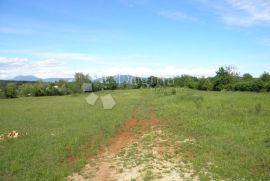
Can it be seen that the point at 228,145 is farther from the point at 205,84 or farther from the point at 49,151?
the point at 205,84

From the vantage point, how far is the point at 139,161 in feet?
41.1

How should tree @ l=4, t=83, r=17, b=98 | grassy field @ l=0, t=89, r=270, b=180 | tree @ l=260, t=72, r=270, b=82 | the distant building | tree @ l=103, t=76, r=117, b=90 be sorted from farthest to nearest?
1. tree @ l=103, t=76, r=117, b=90
2. the distant building
3. tree @ l=4, t=83, r=17, b=98
4. tree @ l=260, t=72, r=270, b=82
5. grassy field @ l=0, t=89, r=270, b=180

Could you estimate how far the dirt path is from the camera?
35.3 ft

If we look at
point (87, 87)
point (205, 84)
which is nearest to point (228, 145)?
point (205, 84)

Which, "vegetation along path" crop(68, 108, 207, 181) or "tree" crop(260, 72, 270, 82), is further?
"tree" crop(260, 72, 270, 82)

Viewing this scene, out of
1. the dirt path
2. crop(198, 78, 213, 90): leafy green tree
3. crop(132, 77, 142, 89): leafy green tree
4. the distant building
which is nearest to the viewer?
the dirt path

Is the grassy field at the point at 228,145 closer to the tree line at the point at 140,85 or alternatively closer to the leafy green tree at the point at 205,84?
the tree line at the point at 140,85

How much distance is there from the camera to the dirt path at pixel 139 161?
35.3ft

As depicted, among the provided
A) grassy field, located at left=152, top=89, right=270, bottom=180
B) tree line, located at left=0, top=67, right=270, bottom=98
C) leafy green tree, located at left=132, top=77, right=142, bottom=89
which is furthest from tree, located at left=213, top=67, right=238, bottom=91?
grassy field, located at left=152, top=89, right=270, bottom=180

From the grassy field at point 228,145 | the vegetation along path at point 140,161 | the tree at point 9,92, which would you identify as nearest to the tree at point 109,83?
the tree at point 9,92

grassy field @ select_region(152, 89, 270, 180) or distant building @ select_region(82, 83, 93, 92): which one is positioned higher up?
distant building @ select_region(82, 83, 93, 92)

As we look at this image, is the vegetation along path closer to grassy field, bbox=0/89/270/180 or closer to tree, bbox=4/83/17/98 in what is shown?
grassy field, bbox=0/89/270/180

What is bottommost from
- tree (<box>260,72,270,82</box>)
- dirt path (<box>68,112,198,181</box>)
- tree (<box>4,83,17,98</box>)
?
dirt path (<box>68,112,198,181</box>)

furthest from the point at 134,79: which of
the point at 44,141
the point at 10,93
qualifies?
the point at 44,141
